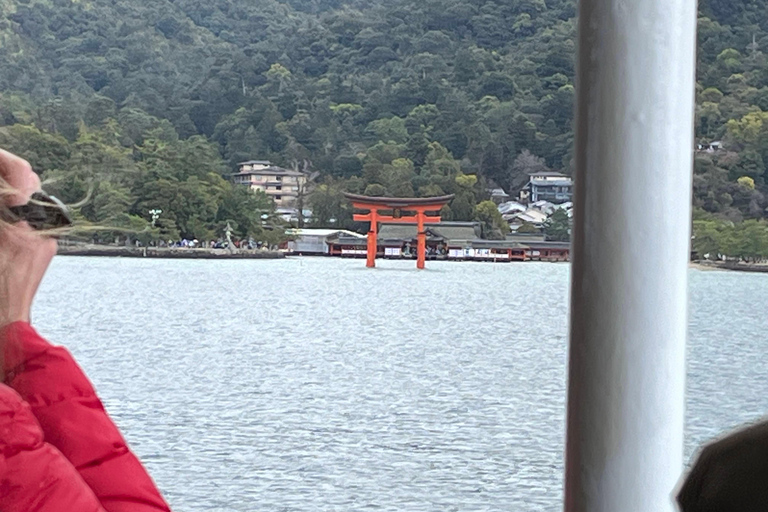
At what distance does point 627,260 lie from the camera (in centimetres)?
103

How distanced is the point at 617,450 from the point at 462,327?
1852cm

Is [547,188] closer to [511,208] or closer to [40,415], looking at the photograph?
[511,208]

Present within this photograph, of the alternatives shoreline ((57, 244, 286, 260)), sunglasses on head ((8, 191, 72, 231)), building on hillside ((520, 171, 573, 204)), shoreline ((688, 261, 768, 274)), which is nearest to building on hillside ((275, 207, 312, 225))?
shoreline ((57, 244, 286, 260))

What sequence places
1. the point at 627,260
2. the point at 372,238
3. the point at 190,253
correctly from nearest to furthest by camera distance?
the point at 627,260
the point at 372,238
the point at 190,253

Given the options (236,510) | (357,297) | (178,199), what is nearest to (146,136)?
(178,199)

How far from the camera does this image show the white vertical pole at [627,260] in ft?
3.32

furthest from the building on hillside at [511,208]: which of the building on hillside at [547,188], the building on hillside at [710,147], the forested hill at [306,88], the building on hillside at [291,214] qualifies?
the building on hillside at [291,214]

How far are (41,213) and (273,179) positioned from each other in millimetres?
20853

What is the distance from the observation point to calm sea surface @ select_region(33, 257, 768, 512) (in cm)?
1113

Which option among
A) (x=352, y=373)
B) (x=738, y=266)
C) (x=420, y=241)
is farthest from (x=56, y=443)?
(x=420, y=241)

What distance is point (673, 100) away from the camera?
3.39 feet

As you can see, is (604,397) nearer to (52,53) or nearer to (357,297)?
(357,297)

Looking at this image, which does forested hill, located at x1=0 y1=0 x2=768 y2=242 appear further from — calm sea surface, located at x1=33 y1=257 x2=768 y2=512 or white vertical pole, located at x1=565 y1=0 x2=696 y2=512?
white vertical pole, located at x1=565 y1=0 x2=696 y2=512

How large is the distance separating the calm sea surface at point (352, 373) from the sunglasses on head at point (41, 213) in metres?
6.33
